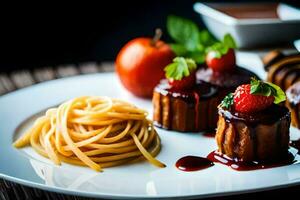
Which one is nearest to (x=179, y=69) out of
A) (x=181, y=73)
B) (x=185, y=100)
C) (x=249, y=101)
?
(x=181, y=73)

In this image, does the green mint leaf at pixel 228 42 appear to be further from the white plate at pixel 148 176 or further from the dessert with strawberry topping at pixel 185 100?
the white plate at pixel 148 176

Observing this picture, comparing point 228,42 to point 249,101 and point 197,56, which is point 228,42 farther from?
point 249,101

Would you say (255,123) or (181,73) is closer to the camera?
(255,123)

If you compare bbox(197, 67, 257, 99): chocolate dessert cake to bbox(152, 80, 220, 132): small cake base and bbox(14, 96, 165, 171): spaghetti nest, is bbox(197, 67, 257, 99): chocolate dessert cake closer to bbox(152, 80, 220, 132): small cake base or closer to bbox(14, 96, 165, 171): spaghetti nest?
bbox(152, 80, 220, 132): small cake base

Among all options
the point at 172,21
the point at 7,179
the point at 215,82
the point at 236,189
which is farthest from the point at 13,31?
the point at 236,189

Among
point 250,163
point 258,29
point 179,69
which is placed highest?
point 179,69

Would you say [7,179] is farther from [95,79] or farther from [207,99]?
[95,79]

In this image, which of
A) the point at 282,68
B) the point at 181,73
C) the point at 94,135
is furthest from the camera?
the point at 282,68
